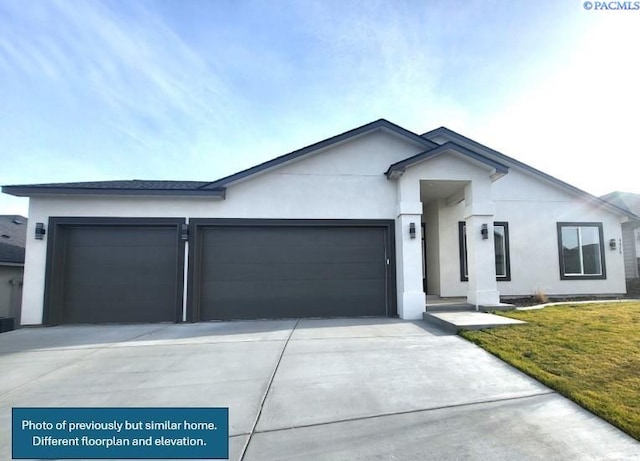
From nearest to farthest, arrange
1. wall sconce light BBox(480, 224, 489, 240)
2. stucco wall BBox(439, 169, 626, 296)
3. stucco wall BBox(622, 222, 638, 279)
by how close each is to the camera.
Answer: wall sconce light BBox(480, 224, 489, 240) → stucco wall BBox(439, 169, 626, 296) → stucco wall BBox(622, 222, 638, 279)

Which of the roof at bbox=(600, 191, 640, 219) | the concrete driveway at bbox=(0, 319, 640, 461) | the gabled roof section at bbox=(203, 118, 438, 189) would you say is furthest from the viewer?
the roof at bbox=(600, 191, 640, 219)

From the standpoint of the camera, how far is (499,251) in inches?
419

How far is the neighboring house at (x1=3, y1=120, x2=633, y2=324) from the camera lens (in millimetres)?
8219

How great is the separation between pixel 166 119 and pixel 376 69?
6659mm

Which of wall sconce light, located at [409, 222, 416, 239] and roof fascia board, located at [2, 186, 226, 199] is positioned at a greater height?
roof fascia board, located at [2, 186, 226, 199]

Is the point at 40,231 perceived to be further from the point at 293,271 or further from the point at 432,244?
the point at 432,244

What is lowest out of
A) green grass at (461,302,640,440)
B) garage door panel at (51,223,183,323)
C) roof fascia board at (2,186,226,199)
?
green grass at (461,302,640,440)

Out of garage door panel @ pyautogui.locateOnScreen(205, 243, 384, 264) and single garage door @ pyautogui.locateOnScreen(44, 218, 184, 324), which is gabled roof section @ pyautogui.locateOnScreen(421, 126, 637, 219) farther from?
single garage door @ pyautogui.locateOnScreen(44, 218, 184, 324)

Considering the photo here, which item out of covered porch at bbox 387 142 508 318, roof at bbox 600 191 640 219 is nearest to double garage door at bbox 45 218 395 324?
covered porch at bbox 387 142 508 318

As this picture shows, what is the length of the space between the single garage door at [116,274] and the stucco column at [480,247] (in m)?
7.62

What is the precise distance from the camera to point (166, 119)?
10.1 metres

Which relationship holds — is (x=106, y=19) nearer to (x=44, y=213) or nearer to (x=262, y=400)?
(x=44, y=213)

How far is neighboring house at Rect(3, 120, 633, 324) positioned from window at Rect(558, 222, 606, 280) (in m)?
4.33

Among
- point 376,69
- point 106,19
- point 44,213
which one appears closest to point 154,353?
point 44,213
